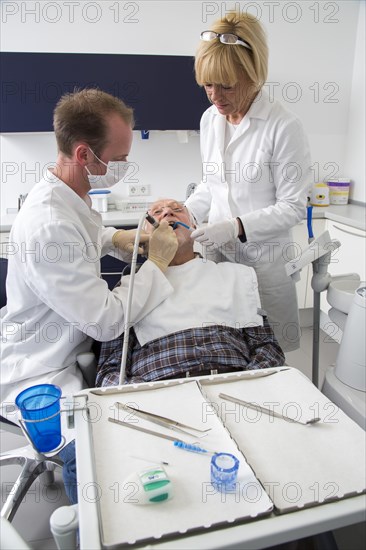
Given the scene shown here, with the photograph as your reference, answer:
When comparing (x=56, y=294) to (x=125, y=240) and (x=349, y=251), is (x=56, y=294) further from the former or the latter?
(x=349, y=251)

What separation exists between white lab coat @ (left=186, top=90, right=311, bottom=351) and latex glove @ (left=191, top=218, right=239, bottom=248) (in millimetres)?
50

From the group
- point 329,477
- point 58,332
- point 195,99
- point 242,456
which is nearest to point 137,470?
point 242,456

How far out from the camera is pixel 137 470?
77cm

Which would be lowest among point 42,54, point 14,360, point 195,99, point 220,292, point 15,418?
point 15,418

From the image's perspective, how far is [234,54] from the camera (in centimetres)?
155

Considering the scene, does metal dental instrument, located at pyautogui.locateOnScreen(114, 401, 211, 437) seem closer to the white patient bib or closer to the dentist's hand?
the white patient bib

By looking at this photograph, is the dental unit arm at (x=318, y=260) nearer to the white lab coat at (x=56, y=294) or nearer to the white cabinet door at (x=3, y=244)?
the white lab coat at (x=56, y=294)

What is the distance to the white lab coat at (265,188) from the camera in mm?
1702

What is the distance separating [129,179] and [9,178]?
3.08ft

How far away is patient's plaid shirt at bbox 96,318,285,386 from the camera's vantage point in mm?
1376

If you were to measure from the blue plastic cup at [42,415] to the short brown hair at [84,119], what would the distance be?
29.7 inches

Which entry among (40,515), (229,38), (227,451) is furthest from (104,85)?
(227,451)

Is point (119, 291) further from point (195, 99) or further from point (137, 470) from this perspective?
point (195, 99)

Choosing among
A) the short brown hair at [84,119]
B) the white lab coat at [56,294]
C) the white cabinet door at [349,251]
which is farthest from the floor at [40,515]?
the white cabinet door at [349,251]
